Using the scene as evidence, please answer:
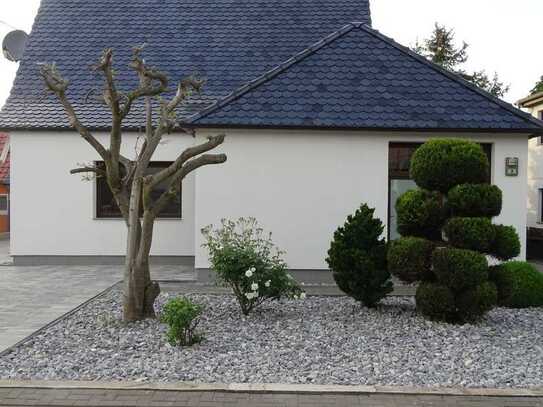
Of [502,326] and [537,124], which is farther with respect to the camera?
[537,124]

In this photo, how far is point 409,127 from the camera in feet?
37.0

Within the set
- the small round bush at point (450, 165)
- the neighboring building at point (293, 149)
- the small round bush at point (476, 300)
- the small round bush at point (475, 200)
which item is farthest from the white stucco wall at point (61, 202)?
the small round bush at point (476, 300)

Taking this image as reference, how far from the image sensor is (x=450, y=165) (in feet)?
26.5

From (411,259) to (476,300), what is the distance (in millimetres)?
995

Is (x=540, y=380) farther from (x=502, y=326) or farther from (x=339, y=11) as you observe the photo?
(x=339, y=11)

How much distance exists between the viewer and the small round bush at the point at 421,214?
8.19m

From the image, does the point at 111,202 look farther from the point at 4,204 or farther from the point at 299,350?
the point at 4,204

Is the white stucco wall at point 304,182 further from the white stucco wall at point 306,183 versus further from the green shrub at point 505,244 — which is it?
the green shrub at point 505,244

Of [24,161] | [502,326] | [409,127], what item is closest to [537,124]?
[409,127]

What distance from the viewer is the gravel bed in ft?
19.7

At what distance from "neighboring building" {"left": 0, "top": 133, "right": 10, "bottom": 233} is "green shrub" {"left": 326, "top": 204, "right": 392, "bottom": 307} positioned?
19032mm

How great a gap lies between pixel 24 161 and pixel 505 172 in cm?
1128

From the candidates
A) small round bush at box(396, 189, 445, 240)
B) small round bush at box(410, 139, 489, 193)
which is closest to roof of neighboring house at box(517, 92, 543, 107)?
small round bush at box(410, 139, 489, 193)

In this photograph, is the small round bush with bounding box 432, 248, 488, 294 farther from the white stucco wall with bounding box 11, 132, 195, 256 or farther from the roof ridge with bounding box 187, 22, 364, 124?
the white stucco wall with bounding box 11, 132, 195, 256
